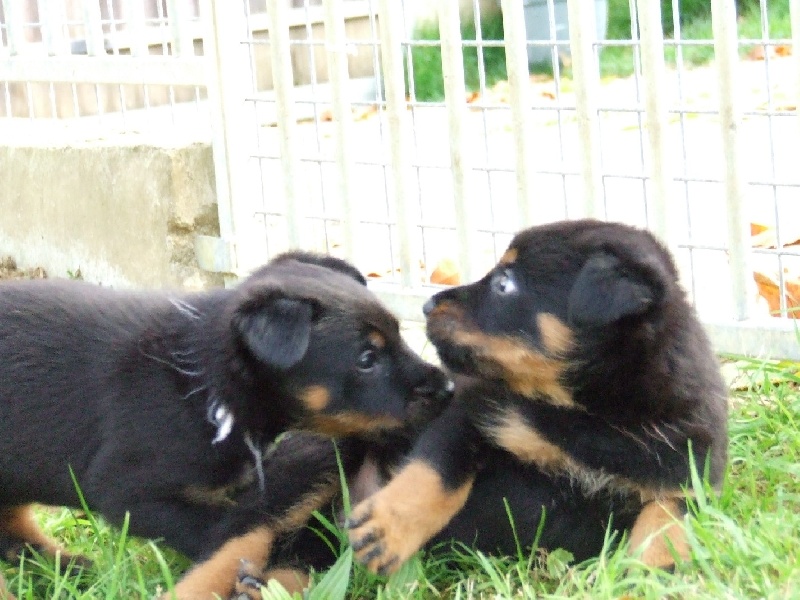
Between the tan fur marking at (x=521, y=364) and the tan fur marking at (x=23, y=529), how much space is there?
4.43 ft

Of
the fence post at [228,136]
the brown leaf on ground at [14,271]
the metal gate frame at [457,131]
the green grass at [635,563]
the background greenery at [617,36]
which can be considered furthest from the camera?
the background greenery at [617,36]

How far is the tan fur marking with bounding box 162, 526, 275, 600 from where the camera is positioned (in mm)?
3092

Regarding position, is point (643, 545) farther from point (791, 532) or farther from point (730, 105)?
point (730, 105)

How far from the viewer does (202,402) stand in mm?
3281

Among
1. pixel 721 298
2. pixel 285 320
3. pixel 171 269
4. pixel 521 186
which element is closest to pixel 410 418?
pixel 285 320

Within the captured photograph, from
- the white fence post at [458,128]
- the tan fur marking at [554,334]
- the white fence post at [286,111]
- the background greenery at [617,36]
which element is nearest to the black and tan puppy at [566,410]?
the tan fur marking at [554,334]

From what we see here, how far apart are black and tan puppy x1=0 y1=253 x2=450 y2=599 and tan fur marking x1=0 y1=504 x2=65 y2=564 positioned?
12 centimetres

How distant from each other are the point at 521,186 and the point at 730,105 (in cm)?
82

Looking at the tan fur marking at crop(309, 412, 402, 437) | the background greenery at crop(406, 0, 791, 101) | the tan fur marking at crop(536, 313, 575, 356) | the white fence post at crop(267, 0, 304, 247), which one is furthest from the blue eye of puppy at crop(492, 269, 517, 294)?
the background greenery at crop(406, 0, 791, 101)

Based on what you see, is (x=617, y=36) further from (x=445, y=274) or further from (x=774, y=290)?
(x=774, y=290)

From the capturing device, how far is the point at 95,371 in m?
3.39

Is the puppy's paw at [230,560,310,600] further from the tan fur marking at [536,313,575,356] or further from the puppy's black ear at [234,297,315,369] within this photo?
the tan fur marking at [536,313,575,356]

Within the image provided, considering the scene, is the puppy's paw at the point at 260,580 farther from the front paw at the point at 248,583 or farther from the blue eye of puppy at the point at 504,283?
the blue eye of puppy at the point at 504,283

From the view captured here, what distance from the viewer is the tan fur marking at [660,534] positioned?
114 inches
